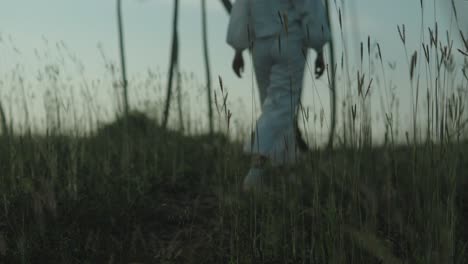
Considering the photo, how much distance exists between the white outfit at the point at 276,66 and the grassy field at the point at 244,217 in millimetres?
315

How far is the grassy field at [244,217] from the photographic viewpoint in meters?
2.01

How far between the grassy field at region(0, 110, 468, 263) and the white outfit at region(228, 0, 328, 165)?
0.32 metres

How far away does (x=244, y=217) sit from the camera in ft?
8.42

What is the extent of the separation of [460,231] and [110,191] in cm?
158

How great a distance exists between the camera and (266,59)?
3.66 m

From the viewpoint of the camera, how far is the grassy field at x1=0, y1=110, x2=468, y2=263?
201 cm

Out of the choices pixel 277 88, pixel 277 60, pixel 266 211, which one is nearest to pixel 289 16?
pixel 277 60

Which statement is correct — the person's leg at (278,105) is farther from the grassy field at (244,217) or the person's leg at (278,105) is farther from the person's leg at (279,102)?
the grassy field at (244,217)

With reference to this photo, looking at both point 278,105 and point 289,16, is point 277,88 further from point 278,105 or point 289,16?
point 289,16

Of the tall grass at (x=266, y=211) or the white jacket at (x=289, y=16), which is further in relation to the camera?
the white jacket at (x=289, y=16)

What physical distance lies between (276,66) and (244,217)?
129 centimetres

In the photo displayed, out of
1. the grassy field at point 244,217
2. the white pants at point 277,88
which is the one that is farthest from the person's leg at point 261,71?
the grassy field at point 244,217

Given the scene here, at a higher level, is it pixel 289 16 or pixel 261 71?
pixel 289 16

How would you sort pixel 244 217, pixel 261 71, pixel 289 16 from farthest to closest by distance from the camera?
pixel 261 71
pixel 289 16
pixel 244 217
